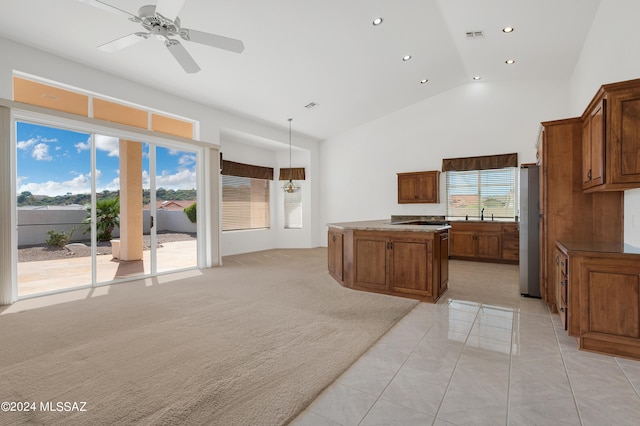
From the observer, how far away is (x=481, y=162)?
7.04m

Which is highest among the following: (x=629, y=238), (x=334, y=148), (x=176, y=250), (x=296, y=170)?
(x=334, y=148)

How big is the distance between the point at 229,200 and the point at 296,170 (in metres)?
2.17

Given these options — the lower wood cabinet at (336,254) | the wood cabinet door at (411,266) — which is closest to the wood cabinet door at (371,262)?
the wood cabinet door at (411,266)

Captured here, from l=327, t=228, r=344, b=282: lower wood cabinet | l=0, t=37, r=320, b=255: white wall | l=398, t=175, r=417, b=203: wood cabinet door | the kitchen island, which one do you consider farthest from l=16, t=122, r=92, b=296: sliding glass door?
l=398, t=175, r=417, b=203: wood cabinet door

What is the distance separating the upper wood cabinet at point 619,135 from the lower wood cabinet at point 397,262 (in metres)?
1.69

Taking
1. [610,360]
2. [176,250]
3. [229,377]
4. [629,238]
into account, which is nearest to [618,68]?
[629,238]

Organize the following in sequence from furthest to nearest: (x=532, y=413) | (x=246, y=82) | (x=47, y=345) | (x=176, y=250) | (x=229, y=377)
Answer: (x=176, y=250), (x=246, y=82), (x=47, y=345), (x=229, y=377), (x=532, y=413)

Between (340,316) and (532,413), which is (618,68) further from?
(340,316)

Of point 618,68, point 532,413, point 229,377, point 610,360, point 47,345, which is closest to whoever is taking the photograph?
point 532,413

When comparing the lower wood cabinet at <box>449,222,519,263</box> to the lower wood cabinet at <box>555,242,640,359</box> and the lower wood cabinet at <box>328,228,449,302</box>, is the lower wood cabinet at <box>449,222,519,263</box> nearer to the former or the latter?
the lower wood cabinet at <box>328,228,449,302</box>

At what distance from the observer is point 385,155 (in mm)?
8375

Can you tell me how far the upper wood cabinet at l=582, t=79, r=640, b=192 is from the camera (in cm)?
239

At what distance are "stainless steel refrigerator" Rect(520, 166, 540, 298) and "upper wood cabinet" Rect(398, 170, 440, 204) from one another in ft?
11.2

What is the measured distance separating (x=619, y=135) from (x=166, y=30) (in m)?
3.93
